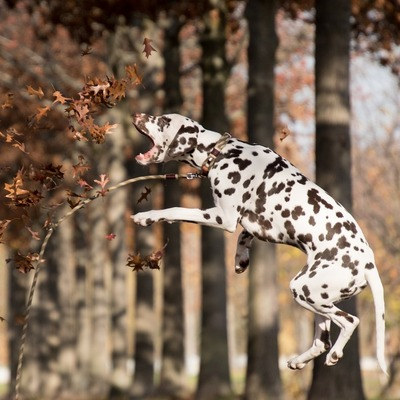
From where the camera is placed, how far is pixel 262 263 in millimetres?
19125

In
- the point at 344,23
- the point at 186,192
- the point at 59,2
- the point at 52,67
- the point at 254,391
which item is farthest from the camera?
the point at 186,192

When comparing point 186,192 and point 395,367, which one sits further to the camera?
point 186,192

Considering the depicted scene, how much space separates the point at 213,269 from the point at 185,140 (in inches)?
596

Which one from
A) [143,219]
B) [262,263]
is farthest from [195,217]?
[262,263]

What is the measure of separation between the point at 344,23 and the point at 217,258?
25.8 feet

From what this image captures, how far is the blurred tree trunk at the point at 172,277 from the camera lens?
82.6ft

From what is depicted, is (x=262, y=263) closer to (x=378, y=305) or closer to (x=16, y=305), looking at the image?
(x=378, y=305)

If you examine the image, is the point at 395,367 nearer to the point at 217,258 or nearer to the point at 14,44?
the point at 217,258

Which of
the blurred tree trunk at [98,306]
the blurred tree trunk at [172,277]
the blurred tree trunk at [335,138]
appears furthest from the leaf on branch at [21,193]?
the blurred tree trunk at [98,306]

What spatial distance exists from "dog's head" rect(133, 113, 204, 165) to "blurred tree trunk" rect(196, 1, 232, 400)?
13.8 meters

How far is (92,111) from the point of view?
875 centimetres

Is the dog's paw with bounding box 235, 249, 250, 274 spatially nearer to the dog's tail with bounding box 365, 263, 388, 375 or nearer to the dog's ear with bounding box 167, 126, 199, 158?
the dog's ear with bounding box 167, 126, 199, 158

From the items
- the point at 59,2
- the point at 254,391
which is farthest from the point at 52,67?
the point at 254,391

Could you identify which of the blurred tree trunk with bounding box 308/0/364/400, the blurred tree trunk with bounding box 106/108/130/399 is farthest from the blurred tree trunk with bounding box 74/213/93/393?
the blurred tree trunk with bounding box 308/0/364/400
